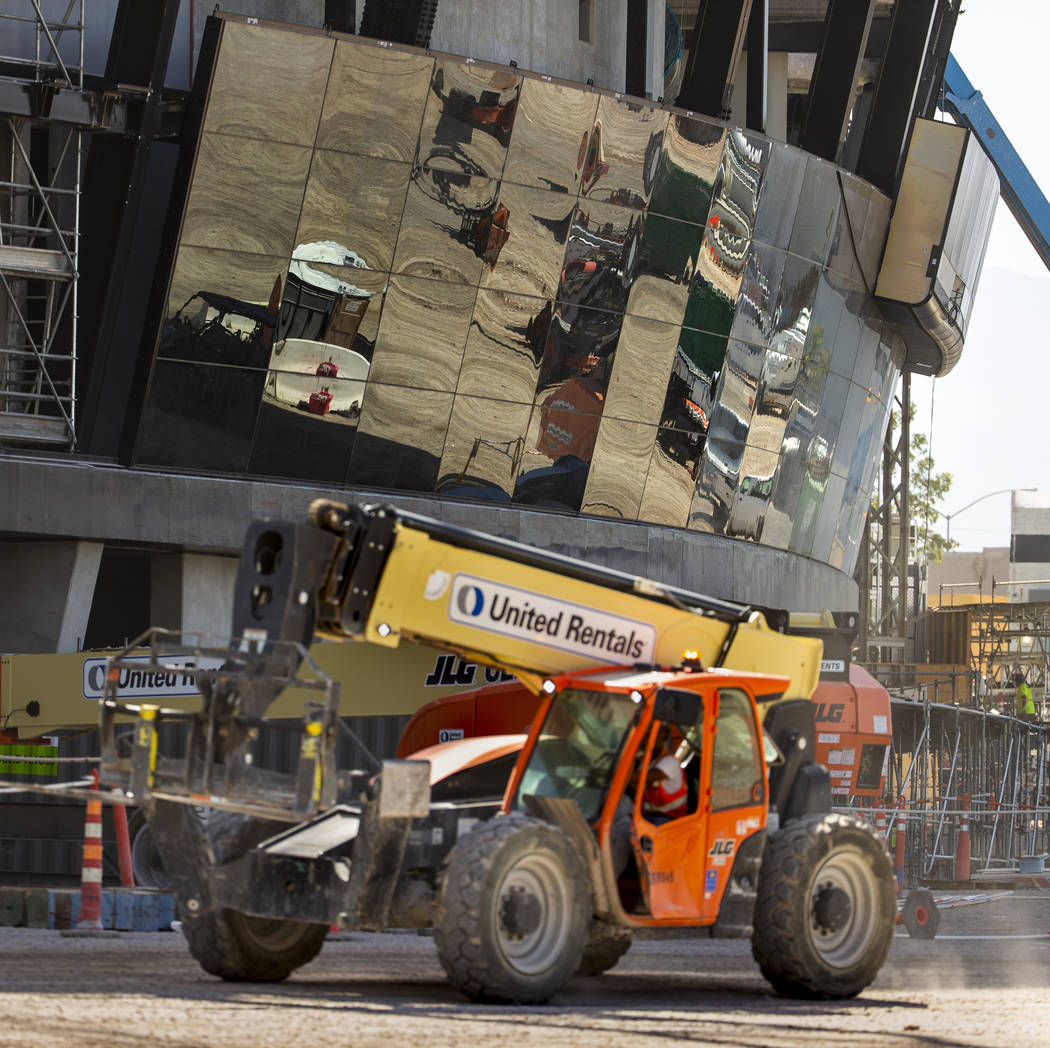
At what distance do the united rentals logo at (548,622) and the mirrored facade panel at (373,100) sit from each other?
1868 centimetres

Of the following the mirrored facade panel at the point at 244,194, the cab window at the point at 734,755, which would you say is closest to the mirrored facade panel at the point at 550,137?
the mirrored facade panel at the point at 244,194

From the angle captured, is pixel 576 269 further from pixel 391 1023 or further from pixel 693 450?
pixel 391 1023

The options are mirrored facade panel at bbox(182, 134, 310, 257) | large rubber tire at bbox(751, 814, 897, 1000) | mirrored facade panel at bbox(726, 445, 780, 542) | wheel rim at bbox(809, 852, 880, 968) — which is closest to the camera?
large rubber tire at bbox(751, 814, 897, 1000)

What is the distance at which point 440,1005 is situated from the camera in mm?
10023

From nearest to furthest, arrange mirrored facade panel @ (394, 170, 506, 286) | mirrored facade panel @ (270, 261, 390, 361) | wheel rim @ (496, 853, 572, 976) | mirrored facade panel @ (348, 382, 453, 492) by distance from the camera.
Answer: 1. wheel rim @ (496, 853, 572, 976)
2. mirrored facade panel @ (270, 261, 390, 361)
3. mirrored facade panel @ (394, 170, 506, 286)
4. mirrored facade panel @ (348, 382, 453, 492)

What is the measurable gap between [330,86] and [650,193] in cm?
578

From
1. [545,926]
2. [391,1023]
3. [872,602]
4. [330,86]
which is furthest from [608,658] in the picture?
[872,602]

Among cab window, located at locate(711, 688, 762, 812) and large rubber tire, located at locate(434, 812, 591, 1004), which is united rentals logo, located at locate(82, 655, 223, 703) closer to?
cab window, located at locate(711, 688, 762, 812)

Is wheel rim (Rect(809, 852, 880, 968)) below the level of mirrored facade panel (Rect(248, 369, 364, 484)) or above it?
below

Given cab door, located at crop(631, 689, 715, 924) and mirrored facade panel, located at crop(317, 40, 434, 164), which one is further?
mirrored facade panel, located at crop(317, 40, 434, 164)

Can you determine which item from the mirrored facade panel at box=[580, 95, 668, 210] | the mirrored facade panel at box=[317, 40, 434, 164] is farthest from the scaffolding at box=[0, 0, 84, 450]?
the mirrored facade panel at box=[580, 95, 668, 210]

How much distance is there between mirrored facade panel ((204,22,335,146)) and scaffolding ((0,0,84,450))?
233 cm

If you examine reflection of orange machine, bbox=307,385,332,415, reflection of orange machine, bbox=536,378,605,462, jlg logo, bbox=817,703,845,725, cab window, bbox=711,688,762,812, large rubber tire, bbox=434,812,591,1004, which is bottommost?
large rubber tire, bbox=434,812,591,1004

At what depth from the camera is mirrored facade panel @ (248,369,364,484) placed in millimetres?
29391
